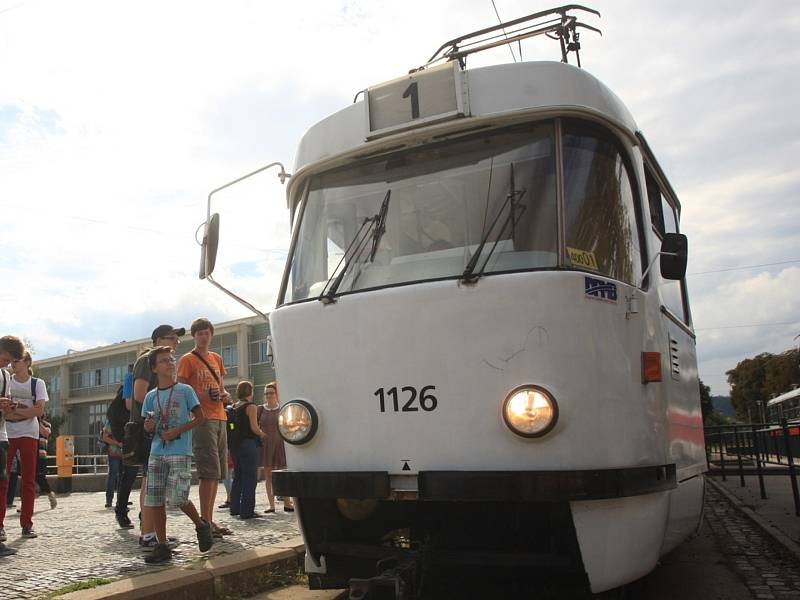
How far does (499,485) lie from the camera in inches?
147

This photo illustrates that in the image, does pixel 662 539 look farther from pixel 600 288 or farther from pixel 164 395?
pixel 164 395

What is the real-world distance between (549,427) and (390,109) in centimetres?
209

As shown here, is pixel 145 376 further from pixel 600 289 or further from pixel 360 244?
pixel 600 289

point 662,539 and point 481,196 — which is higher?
point 481,196

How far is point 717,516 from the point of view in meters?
10.1

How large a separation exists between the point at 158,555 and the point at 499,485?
9.92ft

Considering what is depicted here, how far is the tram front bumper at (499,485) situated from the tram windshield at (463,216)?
3.29ft

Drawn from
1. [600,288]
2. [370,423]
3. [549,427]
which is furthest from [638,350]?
[370,423]

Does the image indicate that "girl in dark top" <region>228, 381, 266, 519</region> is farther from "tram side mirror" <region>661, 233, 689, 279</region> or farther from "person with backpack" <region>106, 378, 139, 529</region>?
"tram side mirror" <region>661, 233, 689, 279</region>

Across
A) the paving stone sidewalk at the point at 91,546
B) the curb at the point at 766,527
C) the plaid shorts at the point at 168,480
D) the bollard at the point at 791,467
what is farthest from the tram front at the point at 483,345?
the bollard at the point at 791,467

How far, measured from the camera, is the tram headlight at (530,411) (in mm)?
3738

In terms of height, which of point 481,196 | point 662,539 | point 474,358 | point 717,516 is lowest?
point 717,516

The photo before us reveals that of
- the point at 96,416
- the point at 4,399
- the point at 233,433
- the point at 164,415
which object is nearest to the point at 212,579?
the point at 164,415

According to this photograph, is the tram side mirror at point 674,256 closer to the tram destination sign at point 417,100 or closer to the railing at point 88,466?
the tram destination sign at point 417,100
